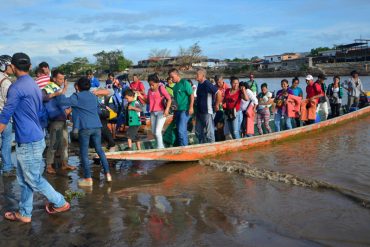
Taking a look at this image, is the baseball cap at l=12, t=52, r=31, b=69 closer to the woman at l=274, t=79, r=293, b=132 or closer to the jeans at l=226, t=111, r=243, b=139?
the jeans at l=226, t=111, r=243, b=139

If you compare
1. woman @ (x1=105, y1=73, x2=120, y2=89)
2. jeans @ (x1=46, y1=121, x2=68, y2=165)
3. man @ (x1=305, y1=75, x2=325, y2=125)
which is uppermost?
woman @ (x1=105, y1=73, x2=120, y2=89)

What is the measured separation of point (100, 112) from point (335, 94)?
27.0 ft

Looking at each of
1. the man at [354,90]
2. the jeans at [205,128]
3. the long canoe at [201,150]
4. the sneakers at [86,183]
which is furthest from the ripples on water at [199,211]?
the man at [354,90]

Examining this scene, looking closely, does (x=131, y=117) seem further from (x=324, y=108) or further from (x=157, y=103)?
(x=324, y=108)

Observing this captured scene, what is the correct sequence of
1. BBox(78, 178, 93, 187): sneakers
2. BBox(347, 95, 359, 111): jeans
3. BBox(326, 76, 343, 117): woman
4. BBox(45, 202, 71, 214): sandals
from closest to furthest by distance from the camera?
BBox(45, 202, 71, 214): sandals → BBox(78, 178, 93, 187): sneakers → BBox(326, 76, 343, 117): woman → BBox(347, 95, 359, 111): jeans

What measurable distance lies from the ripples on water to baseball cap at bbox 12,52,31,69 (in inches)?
74.4

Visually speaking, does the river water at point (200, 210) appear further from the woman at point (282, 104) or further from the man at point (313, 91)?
the man at point (313, 91)

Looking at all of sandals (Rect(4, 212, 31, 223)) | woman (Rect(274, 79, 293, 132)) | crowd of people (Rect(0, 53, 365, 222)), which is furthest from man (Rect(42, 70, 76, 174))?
woman (Rect(274, 79, 293, 132))

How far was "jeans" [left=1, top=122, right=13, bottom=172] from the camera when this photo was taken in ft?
23.1

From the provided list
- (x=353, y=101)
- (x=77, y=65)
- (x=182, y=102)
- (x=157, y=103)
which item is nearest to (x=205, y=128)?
(x=182, y=102)

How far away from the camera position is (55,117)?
23.6 feet

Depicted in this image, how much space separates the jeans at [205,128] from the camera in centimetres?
834

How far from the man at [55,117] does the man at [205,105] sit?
2.68 meters

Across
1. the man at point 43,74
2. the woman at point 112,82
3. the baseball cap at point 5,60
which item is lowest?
the woman at point 112,82
